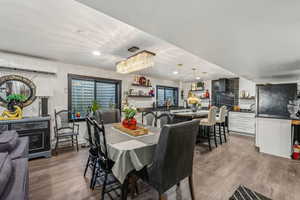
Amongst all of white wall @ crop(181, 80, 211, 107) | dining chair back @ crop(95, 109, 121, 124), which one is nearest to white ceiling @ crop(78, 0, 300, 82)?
dining chair back @ crop(95, 109, 121, 124)

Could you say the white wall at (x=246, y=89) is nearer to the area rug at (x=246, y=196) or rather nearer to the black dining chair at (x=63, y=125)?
the area rug at (x=246, y=196)

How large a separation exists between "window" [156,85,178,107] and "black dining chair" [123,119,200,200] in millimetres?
4830

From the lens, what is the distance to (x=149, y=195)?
73.0 inches

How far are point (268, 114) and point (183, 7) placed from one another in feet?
12.7

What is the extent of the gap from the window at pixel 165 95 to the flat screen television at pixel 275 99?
373 centimetres

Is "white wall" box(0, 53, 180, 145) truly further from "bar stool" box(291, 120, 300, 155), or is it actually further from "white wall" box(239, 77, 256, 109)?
"white wall" box(239, 77, 256, 109)

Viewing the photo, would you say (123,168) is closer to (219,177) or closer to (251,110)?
(219,177)

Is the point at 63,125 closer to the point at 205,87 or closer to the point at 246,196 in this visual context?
the point at 246,196

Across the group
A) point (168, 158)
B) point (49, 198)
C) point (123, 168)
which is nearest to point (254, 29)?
point (168, 158)

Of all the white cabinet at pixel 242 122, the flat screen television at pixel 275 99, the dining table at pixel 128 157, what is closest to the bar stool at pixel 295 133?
the flat screen television at pixel 275 99

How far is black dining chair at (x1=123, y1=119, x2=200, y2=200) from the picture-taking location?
1.35 m

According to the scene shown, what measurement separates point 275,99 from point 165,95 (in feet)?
13.7

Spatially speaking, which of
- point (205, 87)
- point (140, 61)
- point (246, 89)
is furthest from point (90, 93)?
point (246, 89)

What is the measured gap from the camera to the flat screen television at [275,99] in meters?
3.25
